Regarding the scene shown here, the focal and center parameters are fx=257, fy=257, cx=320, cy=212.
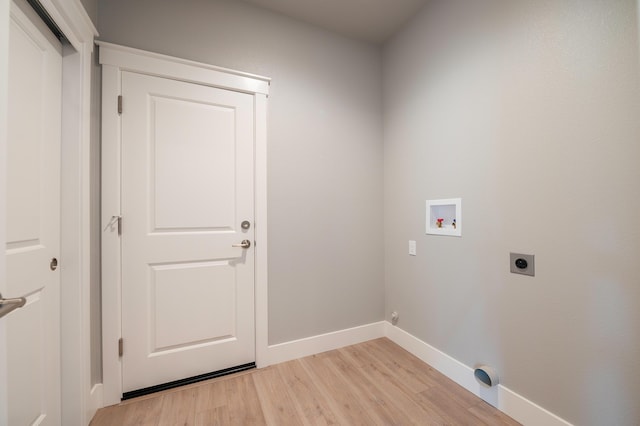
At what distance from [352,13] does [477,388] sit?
9.23 feet

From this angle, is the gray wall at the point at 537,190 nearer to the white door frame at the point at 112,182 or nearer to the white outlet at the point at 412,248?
the white outlet at the point at 412,248

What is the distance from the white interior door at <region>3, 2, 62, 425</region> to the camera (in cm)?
102

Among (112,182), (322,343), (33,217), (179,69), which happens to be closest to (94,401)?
(33,217)

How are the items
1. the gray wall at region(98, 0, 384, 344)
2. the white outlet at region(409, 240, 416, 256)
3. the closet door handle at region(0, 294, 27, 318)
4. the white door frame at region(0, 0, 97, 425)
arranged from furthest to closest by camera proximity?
the white outlet at region(409, 240, 416, 256)
the gray wall at region(98, 0, 384, 344)
the white door frame at region(0, 0, 97, 425)
the closet door handle at region(0, 294, 27, 318)

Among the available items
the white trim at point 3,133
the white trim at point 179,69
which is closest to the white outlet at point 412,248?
the white trim at point 179,69

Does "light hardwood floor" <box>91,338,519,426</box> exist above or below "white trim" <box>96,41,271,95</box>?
below

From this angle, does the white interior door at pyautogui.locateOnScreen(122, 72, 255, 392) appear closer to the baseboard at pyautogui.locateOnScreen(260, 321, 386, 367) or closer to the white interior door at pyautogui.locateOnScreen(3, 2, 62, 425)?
the baseboard at pyautogui.locateOnScreen(260, 321, 386, 367)

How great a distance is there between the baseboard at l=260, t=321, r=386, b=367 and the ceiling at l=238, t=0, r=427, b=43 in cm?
260

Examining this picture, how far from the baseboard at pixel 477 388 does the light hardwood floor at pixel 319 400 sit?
0.04 m

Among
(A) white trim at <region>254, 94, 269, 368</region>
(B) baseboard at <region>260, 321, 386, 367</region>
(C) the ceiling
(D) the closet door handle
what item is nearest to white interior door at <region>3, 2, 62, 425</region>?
(D) the closet door handle

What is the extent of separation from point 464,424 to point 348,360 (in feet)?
2.76

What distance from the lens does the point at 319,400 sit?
1586 millimetres

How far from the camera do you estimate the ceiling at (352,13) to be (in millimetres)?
1941

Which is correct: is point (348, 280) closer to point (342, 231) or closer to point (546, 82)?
point (342, 231)
